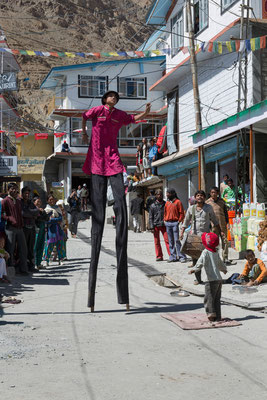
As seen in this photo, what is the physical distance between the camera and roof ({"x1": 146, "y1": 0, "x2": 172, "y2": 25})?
25530mm

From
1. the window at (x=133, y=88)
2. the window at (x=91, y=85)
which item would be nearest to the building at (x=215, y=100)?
the window at (x=91, y=85)

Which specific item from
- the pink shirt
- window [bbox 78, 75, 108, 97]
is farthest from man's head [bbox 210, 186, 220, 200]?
window [bbox 78, 75, 108, 97]

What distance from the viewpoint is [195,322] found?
6832mm

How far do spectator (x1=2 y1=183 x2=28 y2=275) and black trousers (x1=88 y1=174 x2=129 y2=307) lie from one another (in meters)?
4.54

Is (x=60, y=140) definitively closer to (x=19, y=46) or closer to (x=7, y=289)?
(x=7, y=289)

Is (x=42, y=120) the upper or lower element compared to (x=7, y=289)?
upper

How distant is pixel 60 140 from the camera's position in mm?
51531

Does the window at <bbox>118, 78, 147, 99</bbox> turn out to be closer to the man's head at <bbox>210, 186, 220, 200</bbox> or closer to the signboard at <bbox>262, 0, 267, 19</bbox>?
the signboard at <bbox>262, 0, 267, 19</bbox>

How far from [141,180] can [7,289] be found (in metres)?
21.0

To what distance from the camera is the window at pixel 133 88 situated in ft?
153

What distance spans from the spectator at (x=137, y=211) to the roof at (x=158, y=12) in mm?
8236

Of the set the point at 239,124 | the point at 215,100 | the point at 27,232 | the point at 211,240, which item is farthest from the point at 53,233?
the point at 215,100

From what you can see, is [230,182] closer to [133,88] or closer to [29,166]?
[133,88]

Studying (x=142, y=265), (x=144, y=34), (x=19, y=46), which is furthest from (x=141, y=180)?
(x=144, y=34)
